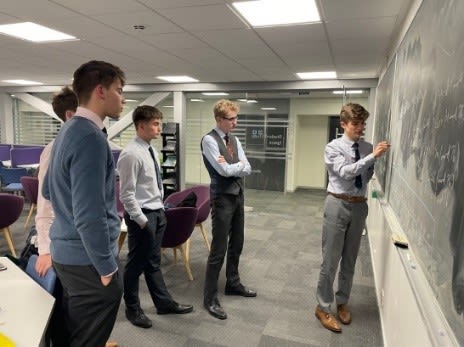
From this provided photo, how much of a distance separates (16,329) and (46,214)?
62 centimetres

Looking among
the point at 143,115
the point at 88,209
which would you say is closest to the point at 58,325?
the point at 88,209

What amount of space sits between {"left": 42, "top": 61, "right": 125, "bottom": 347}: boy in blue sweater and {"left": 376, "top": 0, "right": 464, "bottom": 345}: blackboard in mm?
1186

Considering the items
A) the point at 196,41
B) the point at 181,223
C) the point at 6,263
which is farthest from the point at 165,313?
the point at 196,41

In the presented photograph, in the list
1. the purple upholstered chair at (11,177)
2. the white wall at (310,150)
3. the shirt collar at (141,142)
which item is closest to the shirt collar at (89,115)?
the shirt collar at (141,142)

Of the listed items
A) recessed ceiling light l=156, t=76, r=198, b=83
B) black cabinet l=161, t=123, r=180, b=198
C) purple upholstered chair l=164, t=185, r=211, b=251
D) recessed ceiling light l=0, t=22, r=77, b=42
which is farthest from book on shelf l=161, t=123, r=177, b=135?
recessed ceiling light l=0, t=22, r=77, b=42

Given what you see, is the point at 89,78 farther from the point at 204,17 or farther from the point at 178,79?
the point at 178,79

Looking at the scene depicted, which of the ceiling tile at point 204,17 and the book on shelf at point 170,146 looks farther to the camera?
the book on shelf at point 170,146

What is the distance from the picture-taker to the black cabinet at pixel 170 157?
6926 millimetres

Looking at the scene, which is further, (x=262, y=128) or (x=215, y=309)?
(x=262, y=128)

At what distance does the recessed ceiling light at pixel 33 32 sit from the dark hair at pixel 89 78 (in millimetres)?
2125

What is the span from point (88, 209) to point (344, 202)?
173 centimetres

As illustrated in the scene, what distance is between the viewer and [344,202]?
2449 millimetres

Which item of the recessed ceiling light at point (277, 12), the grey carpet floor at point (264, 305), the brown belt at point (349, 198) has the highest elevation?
the recessed ceiling light at point (277, 12)

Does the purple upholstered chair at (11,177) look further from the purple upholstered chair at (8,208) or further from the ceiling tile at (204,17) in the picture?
the ceiling tile at (204,17)
